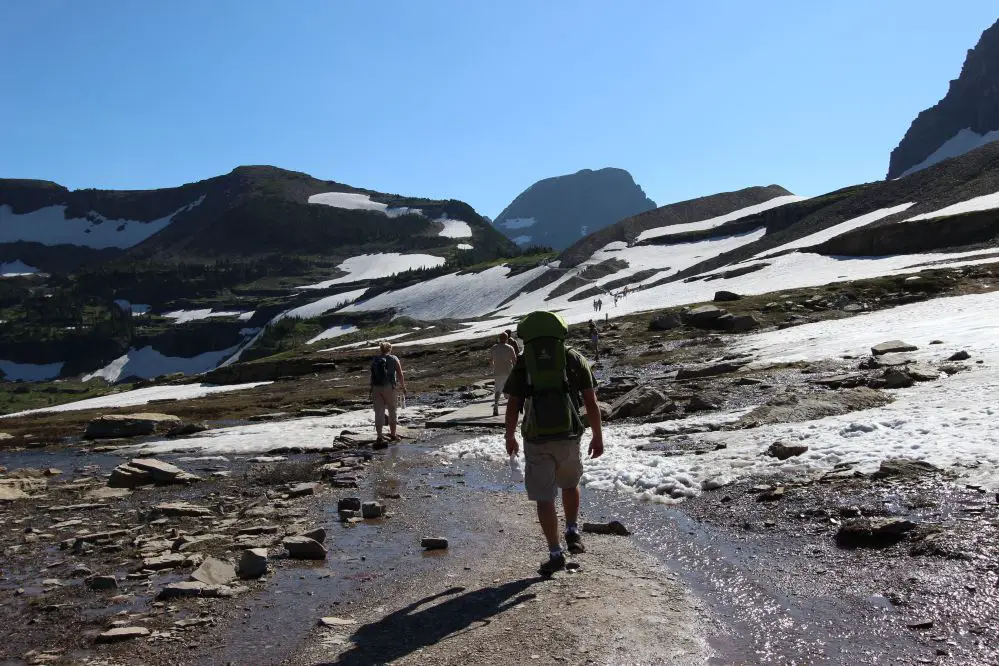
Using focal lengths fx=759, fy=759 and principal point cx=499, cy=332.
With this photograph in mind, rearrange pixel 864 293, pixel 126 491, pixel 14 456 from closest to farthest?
pixel 126 491 < pixel 14 456 < pixel 864 293

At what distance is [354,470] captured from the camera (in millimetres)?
15453

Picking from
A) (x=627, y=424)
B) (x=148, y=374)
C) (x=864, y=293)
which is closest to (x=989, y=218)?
→ (x=864, y=293)

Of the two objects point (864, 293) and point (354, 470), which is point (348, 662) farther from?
point (864, 293)

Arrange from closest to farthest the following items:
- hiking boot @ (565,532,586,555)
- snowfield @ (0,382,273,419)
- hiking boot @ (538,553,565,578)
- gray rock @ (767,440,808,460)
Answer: hiking boot @ (538,553,565,578) < hiking boot @ (565,532,586,555) < gray rock @ (767,440,808,460) < snowfield @ (0,382,273,419)

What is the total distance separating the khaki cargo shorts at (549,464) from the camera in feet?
26.2

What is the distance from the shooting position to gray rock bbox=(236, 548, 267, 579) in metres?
8.17

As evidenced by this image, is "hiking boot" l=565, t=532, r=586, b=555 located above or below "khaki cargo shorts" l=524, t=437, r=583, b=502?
below

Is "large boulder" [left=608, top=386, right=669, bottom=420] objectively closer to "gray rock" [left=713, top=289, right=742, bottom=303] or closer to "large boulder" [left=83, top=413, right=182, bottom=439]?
"large boulder" [left=83, top=413, right=182, bottom=439]

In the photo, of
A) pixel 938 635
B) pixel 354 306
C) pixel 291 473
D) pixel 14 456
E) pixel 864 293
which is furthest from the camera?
pixel 354 306

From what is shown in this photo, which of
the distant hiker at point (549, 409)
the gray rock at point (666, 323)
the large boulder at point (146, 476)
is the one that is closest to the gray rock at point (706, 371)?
the large boulder at point (146, 476)

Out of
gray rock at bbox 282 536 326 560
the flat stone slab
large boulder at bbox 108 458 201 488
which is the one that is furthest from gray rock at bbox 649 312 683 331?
gray rock at bbox 282 536 326 560

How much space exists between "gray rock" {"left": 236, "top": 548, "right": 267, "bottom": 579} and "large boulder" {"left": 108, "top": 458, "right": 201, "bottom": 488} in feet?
24.2

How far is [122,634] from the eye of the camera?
6.43 m

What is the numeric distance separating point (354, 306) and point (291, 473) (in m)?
122
